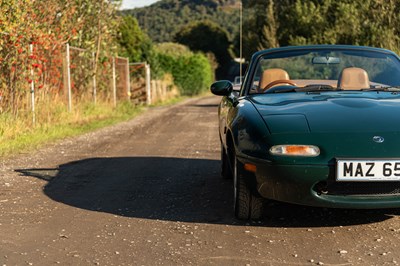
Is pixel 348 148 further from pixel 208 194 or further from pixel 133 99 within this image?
pixel 133 99

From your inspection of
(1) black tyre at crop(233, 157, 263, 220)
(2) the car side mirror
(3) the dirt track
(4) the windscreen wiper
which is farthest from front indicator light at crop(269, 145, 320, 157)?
(2) the car side mirror

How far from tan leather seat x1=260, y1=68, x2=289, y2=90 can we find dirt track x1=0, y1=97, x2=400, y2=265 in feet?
3.58

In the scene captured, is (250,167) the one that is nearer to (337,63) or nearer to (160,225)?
(160,225)

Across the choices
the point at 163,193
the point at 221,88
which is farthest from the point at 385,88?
the point at 163,193

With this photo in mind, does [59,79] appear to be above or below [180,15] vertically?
below

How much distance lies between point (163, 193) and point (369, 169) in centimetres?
233

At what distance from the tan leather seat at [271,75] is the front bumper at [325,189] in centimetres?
189

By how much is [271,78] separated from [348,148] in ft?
6.61

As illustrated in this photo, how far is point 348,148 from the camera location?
→ 4.12 metres

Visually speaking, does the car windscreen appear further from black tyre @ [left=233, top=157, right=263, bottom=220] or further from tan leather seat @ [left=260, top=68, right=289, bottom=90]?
black tyre @ [left=233, top=157, right=263, bottom=220]

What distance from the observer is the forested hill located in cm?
10656

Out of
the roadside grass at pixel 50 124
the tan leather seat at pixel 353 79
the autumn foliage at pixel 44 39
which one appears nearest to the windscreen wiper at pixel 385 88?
the tan leather seat at pixel 353 79

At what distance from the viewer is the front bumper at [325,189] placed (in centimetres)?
410

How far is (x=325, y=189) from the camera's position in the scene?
4.19 meters
